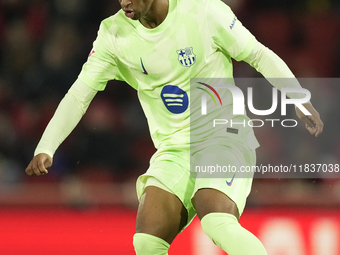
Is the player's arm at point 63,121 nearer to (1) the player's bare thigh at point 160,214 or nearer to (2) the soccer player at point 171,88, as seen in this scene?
(2) the soccer player at point 171,88

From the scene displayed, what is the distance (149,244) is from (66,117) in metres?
0.67

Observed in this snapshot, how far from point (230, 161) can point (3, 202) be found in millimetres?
2411

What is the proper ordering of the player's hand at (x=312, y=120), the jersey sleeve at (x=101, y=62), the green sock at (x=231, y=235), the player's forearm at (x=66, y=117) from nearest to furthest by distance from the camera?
the green sock at (x=231, y=235) < the player's hand at (x=312, y=120) < the player's forearm at (x=66, y=117) < the jersey sleeve at (x=101, y=62)

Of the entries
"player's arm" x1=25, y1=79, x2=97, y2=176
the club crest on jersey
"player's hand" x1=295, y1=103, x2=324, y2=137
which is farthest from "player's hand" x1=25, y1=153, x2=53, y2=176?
"player's hand" x1=295, y1=103, x2=324, y2=137

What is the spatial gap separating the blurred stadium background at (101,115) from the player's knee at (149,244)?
5.80 ft

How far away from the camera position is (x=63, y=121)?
7.20 ft

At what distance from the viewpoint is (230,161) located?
6.52 feet

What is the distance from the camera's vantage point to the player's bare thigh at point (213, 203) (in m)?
1.86

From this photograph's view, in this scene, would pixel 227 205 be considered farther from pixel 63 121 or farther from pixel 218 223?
pixel 63 121

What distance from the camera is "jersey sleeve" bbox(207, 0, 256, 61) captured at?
2.07 meters

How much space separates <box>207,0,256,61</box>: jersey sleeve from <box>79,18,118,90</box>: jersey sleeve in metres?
0.44

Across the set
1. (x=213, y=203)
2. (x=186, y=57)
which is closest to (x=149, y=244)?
(x=213, y=203)

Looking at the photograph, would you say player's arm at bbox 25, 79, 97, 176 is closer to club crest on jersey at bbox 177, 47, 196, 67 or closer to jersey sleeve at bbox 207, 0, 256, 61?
club crest on jersey at bbox 177, 47, 196, 67

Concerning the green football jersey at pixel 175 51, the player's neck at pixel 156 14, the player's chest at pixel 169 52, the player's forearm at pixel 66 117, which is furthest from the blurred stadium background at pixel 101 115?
the player's neck at pixel 156 14
